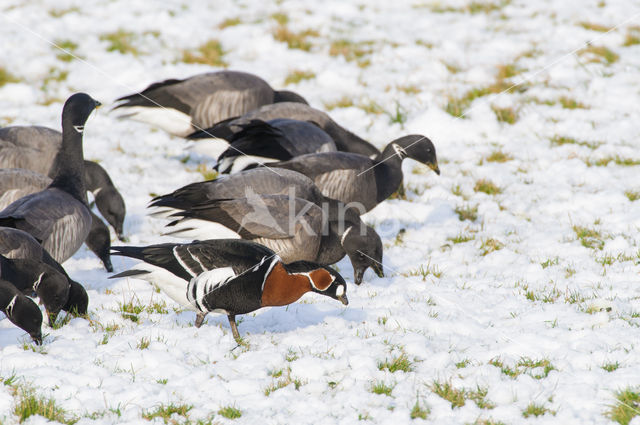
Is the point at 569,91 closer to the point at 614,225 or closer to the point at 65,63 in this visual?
the point at 614,225

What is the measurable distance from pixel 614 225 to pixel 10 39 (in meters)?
12.9

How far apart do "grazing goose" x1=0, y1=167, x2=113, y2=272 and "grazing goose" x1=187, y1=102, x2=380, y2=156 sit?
2.76 meters

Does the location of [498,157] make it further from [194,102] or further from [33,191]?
[33,191]

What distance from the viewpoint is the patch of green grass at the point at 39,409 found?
14.3 feet

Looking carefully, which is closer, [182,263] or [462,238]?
[182,263]

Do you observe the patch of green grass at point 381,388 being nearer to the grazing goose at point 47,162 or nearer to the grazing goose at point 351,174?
the grazing goose at point 351,174

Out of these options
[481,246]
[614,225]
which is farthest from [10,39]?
[614,225]

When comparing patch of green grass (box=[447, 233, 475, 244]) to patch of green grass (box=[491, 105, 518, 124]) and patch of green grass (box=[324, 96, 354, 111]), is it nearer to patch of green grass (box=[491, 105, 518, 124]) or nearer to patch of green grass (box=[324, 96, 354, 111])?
patch of green grass (box=[491, 105, 518, 124])

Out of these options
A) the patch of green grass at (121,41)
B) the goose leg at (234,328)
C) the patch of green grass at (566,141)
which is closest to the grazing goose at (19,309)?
the goose leg at (234,328)

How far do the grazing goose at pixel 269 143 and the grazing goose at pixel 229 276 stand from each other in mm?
3397

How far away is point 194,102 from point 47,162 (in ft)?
9.70

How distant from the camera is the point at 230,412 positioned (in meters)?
4.53

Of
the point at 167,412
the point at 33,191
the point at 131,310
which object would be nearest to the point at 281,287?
the point at 167,412

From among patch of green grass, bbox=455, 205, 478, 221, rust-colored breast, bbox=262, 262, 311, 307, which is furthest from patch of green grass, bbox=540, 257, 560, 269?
rust-colored breast, bbox=262, 262, 311, 307
